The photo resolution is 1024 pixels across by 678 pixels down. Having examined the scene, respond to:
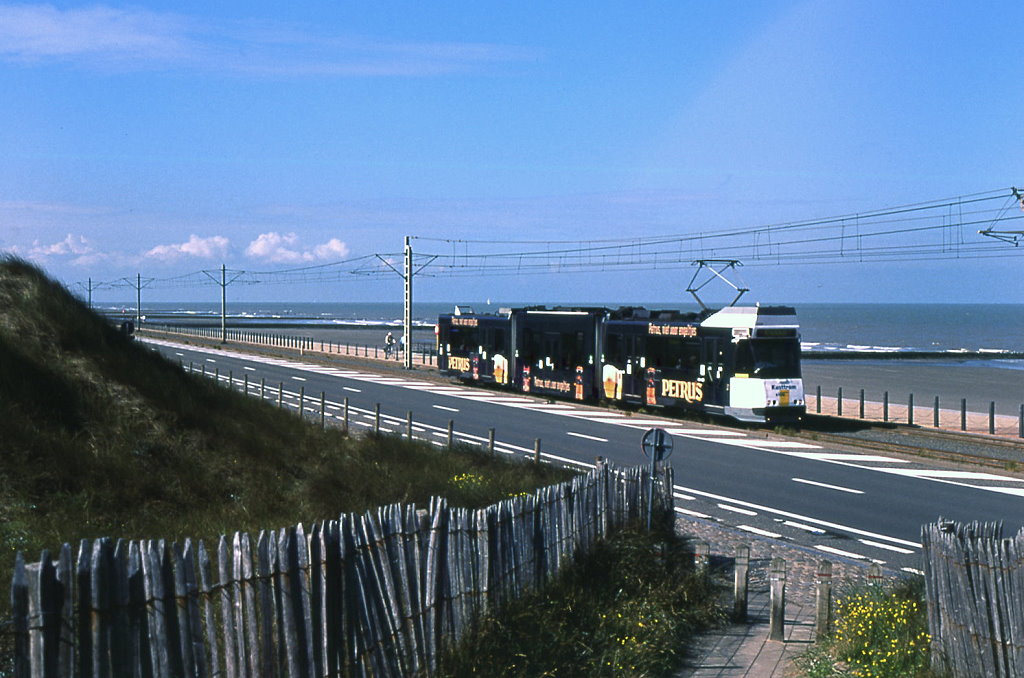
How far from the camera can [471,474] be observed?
1675 cm

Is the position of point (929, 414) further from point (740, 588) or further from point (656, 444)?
point (740, 588)

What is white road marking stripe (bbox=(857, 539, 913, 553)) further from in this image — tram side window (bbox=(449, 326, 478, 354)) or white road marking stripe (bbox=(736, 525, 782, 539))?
tram side window (bbox=(449, 326, 478, 354))

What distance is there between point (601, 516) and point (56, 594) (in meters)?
7.39

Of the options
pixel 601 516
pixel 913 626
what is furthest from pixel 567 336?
pixel 913 626

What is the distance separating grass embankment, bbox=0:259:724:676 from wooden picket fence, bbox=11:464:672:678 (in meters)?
0.49

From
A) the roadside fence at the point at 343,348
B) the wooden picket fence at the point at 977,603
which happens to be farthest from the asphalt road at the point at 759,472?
the roadside fence at the point at 343,348

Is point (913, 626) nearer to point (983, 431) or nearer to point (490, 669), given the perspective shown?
point (490, 669)

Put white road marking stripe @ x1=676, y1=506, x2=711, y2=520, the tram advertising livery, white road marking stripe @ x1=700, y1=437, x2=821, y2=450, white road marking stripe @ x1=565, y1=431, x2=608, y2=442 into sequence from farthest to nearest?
the tram advertising livery
white road marking stripe @ x1=565, y1=431, x2=608, y2=442
white road marking stripe @ x1=700, y1=437, x2=821, y2=450
white road marking stripe @ x1=676, y1=506, x2=711, y2=520

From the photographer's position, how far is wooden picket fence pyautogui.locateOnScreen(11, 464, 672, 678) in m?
5.01

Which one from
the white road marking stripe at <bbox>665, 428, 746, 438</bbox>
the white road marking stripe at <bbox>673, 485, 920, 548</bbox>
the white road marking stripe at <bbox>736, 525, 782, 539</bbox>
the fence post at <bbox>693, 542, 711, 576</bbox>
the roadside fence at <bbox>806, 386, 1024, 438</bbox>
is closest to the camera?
the fence post at <bbox>693, 542, 711, 576</bbox>

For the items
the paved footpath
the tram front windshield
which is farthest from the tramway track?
the paved footpath

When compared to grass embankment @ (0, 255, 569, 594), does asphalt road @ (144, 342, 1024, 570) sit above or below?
below

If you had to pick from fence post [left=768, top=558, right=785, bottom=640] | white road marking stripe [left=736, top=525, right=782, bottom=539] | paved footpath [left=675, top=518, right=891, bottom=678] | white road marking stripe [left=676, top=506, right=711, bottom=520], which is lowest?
white road marking stripe [left=736, top=525, right=782, bottom=539]

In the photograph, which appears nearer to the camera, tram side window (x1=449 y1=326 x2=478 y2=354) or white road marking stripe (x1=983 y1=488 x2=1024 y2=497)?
white road marking stripe (x1=983 y1=488 x2=1024 y2=497)
